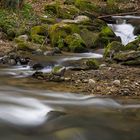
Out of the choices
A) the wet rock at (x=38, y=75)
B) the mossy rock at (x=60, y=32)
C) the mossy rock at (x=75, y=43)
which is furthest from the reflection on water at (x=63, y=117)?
the mossy rock at (x=60, y=32)

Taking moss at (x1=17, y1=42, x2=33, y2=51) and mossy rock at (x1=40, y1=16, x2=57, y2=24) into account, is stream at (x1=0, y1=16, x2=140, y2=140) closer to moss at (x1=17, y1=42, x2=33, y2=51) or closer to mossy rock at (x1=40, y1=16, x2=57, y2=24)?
moss at (x1=17, y1=42, x2=33, y2=51)

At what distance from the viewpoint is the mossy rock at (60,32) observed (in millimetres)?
13246

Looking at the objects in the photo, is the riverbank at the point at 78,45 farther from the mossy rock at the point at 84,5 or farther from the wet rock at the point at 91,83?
the mossy rock at the point at 84,5

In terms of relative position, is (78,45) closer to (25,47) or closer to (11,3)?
(25,47)

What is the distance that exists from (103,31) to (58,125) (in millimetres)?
9234

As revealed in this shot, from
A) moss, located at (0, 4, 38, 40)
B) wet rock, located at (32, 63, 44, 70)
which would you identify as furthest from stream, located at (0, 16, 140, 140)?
moss, located at (0, 4, 38, 40)

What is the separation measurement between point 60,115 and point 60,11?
1230 centimetres

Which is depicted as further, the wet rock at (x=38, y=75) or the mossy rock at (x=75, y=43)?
the mossy rock at (x=75, y=43)

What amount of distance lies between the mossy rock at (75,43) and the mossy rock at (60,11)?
4.49 metres

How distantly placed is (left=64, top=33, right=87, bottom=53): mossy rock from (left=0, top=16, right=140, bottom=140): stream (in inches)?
177

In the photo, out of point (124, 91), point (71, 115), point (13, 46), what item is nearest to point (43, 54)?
point (13, 46)

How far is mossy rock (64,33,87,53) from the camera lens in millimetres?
12625

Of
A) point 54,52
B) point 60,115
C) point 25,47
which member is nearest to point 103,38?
point 54,52

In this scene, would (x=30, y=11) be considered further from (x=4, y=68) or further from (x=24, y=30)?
(x=4, y=68)
